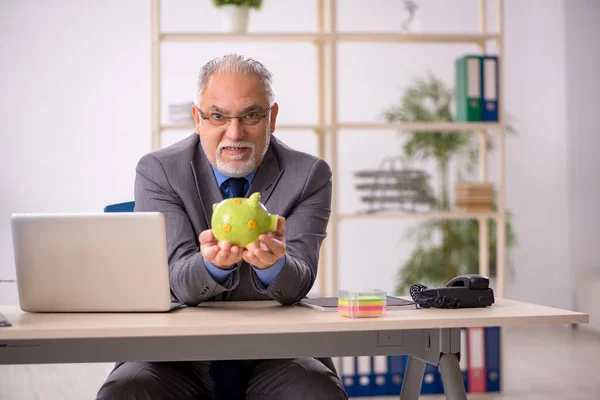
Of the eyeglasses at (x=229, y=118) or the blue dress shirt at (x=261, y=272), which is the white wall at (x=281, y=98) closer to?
the eyeglasses at (x=229, y=118)

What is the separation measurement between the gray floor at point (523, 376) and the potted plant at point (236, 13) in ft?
6.31

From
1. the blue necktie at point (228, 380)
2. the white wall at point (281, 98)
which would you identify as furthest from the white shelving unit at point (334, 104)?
the blue necktie at point (228, 380)

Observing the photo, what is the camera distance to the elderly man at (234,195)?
5.55ft

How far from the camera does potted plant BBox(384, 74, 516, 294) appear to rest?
5.35 metres

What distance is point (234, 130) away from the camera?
1927mm

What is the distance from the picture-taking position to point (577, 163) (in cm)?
608

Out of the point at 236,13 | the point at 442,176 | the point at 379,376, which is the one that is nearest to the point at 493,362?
the point at 379,376

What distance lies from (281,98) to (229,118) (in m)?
3.86

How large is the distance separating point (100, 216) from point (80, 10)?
4.39 m

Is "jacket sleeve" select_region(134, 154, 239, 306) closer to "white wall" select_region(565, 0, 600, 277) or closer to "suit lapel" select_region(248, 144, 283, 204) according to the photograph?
"suit lapel" select_region(248, 144, 283, 204)

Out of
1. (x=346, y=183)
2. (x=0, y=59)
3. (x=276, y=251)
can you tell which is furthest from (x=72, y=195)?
(x=276, y=251)

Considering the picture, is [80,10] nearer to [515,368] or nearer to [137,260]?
[515,368]

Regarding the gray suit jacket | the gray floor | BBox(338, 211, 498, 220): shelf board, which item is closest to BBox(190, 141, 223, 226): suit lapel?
the gray suit jacket

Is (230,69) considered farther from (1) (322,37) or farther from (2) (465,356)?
(2) (465,356)
